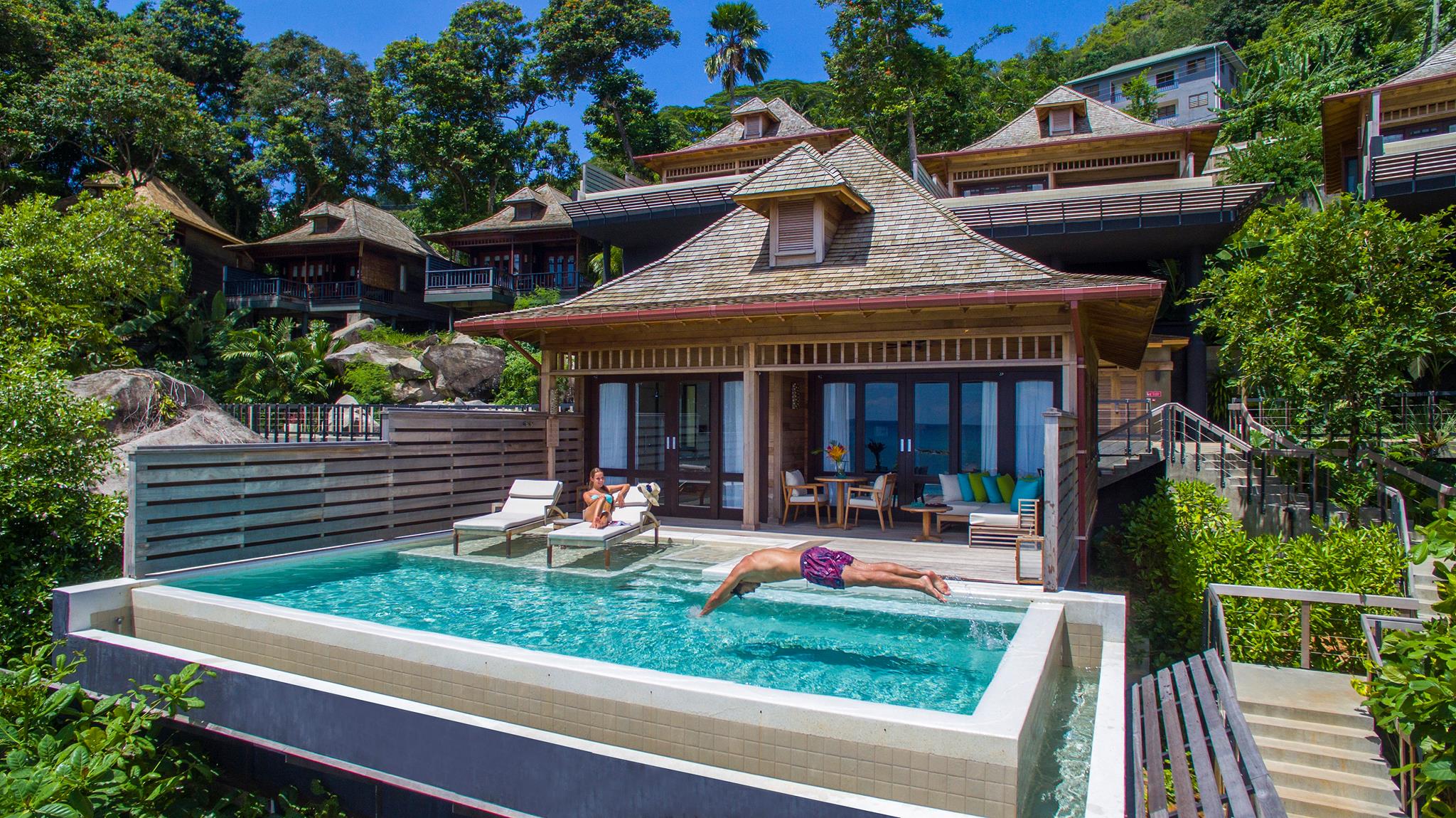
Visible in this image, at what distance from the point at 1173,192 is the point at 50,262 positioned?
24522 millimetres

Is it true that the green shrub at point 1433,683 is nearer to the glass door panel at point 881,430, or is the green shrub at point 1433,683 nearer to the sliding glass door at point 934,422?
the sliding glass door at point 934,422

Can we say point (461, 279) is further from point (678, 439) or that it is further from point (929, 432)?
point (929, 432)

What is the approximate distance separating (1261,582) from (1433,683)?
5.94 m

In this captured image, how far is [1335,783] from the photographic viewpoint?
20.0ft

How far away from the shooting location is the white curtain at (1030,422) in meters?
10.3

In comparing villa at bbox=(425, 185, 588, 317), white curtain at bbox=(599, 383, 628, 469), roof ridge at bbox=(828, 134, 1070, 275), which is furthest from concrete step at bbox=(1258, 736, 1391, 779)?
villa at bbox=(425, 185, 588, 317)

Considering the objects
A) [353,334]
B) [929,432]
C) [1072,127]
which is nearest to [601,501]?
[929,432]

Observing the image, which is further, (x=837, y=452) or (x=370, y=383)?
(x=370, y=383)

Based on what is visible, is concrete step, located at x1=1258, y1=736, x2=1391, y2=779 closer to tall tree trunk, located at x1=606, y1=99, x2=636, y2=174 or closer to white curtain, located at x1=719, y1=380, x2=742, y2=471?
white curtain, located at x1=719, y1=380, x2=742, y2=471

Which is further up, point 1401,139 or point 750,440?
point 1401,139

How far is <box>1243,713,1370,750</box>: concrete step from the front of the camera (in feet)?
20.3

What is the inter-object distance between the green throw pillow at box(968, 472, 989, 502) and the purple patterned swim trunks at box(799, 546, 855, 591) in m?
4.39

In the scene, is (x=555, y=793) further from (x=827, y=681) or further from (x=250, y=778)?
(x=250, y=778)

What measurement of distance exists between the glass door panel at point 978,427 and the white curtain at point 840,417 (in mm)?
1614
